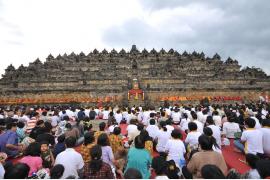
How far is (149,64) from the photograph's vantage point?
2253 inches

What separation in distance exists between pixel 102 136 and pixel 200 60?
2128 inches

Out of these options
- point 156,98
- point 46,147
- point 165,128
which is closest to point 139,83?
point 156,98

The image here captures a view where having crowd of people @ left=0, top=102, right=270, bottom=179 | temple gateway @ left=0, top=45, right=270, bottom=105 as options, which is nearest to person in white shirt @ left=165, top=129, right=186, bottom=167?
crowd of people @ left=0, top=102, right=270, bottom=179

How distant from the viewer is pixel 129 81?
152 feet

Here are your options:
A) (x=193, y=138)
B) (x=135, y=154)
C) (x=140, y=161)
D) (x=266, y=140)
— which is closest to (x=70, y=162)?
(x=135, y=154)

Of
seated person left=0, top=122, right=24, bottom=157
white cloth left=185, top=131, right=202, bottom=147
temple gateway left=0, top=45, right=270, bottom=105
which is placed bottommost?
seated person left=0, top=122, right=24, bottom=157

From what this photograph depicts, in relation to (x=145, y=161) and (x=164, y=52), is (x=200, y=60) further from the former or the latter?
(x=145, y=161)

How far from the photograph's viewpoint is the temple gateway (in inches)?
1577

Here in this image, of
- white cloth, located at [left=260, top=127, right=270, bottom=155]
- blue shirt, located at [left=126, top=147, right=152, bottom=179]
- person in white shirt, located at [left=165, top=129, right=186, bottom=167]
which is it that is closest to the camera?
blue shirt, located at [left=126, top=147, right=152, bottom=179]

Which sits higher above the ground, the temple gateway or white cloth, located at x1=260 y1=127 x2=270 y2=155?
the temple gateway

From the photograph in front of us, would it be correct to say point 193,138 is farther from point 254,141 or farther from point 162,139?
point 254,141

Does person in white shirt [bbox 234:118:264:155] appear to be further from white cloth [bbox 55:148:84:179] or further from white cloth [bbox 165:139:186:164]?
white cloth [bbox 55:148:84:179]

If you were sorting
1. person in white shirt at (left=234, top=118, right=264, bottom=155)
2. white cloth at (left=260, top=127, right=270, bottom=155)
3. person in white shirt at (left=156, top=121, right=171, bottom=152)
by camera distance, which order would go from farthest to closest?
person in white shirt at (left=156, top=121, right=171, bottom=152)
white cloth at (left=260, top=127, right=270, bottom=155)
person in white shirt at (left=234, top=118, right=264, bottom=155)

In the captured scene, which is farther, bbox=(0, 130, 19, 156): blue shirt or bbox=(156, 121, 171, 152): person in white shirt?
A: bbox=(156, 121, 171, 152): person in white shirt
